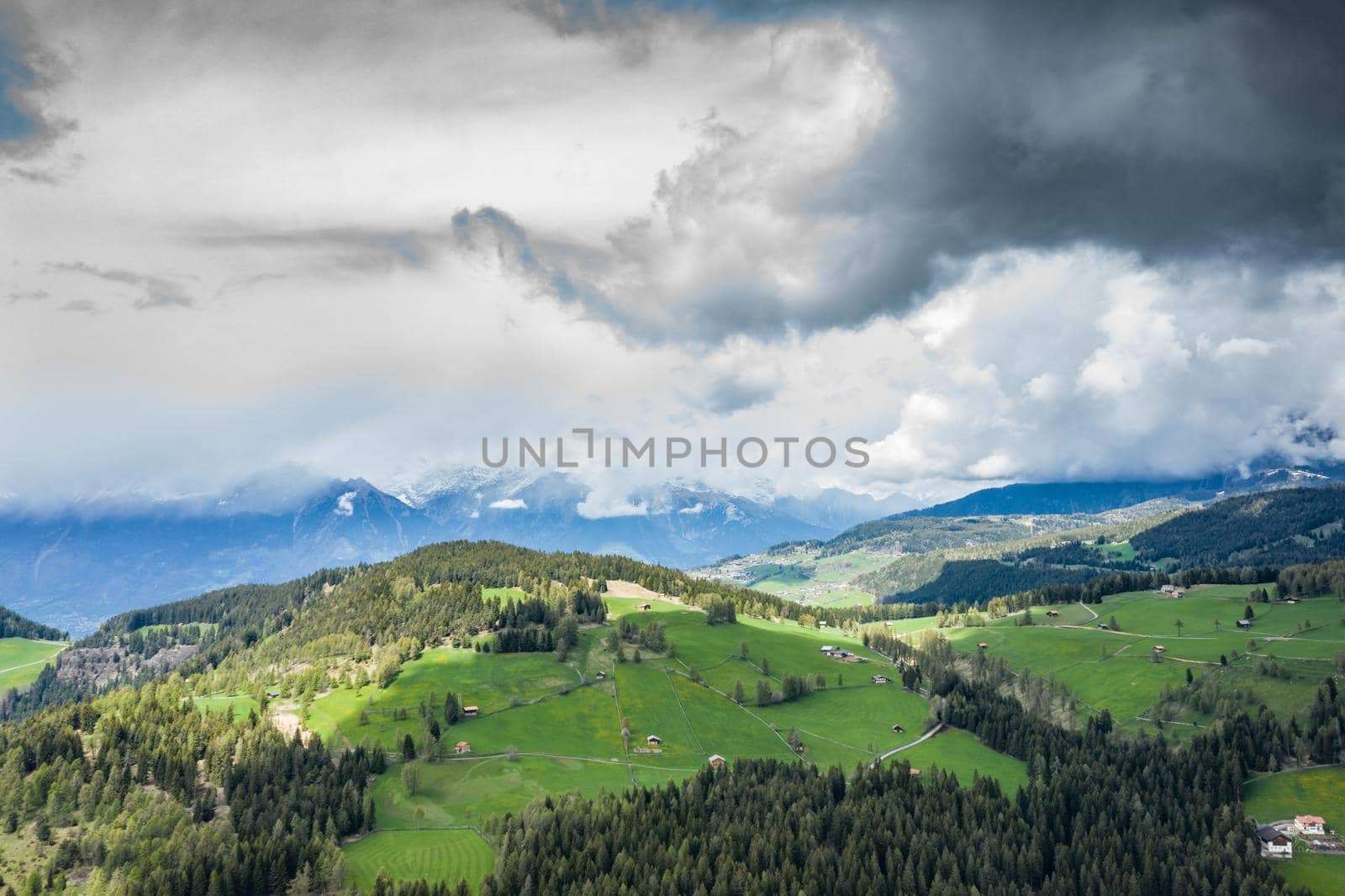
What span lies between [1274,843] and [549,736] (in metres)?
134

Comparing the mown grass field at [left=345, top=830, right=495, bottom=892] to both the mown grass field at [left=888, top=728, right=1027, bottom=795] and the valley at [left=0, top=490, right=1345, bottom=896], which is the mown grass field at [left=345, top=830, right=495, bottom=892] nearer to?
the valley at [left=0, top=490, right=1345, bottom=896]

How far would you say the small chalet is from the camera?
110 meters

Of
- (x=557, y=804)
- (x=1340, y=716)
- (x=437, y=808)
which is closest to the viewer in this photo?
(x=557, y=804)

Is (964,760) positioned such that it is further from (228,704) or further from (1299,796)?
(228,704)

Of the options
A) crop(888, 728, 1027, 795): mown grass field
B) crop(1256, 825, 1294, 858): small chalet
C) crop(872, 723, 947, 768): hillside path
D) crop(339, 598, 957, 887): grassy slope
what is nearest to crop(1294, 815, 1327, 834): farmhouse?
crop(1256, 825, 1294, 858): small chalet

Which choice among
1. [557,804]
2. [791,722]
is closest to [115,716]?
[557,804]

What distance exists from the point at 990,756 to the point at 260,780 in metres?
152

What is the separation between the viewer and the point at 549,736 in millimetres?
162375

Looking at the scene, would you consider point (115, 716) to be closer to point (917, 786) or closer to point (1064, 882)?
point (917, 786)

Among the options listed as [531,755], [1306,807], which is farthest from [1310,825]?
[531,755]

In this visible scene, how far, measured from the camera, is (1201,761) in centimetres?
13525

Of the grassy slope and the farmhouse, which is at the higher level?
the grassy slope

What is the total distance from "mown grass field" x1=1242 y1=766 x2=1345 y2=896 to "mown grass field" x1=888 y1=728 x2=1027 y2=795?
38.8 m

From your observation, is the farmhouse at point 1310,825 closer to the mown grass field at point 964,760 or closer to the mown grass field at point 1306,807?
the mown grass field at point 1306,807
